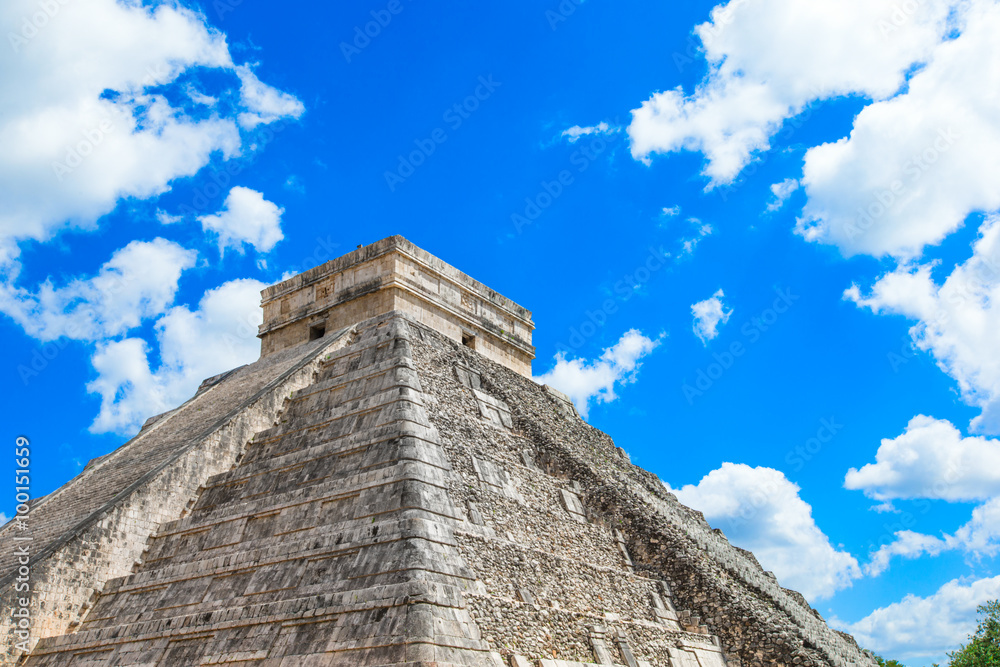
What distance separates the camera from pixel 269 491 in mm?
9930

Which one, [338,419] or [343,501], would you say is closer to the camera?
[343,501]

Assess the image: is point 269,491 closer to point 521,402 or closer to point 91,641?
point 91,641

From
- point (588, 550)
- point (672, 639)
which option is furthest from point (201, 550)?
point (672, 639)

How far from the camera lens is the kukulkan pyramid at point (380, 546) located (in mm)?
7777

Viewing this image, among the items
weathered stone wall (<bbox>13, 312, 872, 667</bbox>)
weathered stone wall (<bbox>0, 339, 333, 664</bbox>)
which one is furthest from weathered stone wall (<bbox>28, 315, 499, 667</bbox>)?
weathered stone wall (<bbox>0, 339, 333, 664</bbox>)

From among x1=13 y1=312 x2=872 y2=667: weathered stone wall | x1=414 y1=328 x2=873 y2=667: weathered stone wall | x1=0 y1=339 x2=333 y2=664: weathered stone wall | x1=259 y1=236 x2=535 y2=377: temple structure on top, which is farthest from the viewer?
x1=259 y1=236 x2=535 y2=377: temple structure on top

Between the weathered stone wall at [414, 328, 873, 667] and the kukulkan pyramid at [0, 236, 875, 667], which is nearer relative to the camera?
the kukulkan pyramid at [0, 236, 875, 667]

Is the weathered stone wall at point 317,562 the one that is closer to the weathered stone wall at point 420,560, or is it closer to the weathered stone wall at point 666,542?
the weathered stone wall at point 420,560

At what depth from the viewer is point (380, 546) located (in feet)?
Answer: 26.1

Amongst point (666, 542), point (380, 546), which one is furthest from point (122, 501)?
point (666, 542)

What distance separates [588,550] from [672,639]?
5.19 feet

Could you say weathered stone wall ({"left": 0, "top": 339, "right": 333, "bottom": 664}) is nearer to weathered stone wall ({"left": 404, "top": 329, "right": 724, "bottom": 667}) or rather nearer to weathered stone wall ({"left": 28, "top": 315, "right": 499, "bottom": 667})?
weathered stone wall ({"left": 28, "top": 315, "right": 499, "bottom": 667})

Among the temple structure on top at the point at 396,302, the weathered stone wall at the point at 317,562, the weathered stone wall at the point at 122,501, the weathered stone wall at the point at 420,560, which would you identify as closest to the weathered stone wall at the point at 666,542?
the weathered stone wall at the point at 420,560

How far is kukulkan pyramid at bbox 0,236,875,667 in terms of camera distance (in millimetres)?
7777
